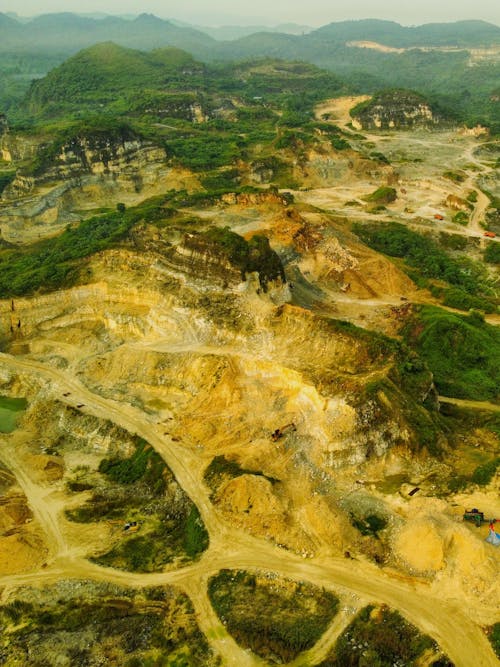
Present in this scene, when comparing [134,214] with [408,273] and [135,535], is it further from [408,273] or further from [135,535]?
[135,535]

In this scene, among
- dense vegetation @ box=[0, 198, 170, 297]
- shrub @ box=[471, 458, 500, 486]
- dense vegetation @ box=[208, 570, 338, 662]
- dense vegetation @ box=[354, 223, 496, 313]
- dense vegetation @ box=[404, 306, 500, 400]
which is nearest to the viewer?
dense vegetation @ box=[208, 570, 338, 662]

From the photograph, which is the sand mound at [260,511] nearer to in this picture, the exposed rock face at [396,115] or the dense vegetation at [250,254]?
the dense vegetation at [250,254]

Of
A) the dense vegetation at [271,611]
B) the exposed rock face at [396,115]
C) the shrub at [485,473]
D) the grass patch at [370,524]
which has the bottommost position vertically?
the dense vegetation at [271,611]

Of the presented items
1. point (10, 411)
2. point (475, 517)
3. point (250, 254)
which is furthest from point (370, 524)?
point (10, 411)

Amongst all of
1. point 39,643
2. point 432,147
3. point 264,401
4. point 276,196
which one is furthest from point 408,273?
point 432,147

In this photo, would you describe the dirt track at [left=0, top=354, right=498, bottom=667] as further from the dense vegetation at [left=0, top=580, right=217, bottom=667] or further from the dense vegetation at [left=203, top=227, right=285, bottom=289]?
the dense vegetation at [left=203, top=227, right=285, bottom=289]

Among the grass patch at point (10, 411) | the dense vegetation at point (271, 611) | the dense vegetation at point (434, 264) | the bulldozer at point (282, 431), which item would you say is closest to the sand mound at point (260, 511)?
the dense vegetation at point (271, 611)

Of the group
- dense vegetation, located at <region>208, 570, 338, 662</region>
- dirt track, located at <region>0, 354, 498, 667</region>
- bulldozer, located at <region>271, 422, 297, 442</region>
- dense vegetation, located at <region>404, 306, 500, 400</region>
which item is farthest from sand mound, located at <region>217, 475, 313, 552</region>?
dense vegetation, located at <region>404, 306, 500, 400</region>
